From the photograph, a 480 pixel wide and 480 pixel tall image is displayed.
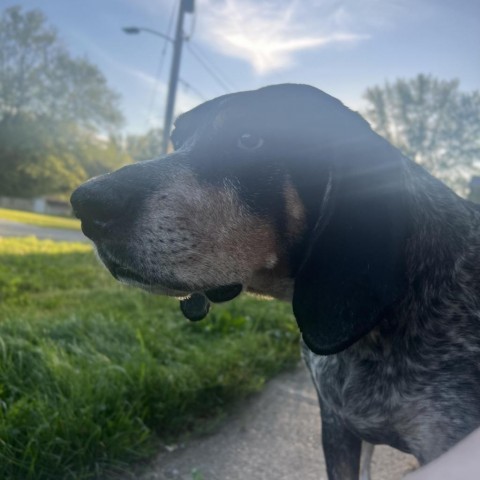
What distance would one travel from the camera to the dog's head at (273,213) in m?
1.99

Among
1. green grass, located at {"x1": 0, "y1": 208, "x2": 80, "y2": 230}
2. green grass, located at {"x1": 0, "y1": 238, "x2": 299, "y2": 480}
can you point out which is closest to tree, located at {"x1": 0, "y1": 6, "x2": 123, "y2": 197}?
green grass, located at {"x1": 0, "y1": 208, "x2": 80, "y2": 230}

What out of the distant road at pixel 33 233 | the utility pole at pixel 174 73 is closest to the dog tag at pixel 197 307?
the utility pole at pixel 174 73

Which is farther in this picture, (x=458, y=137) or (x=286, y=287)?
(x=458, y=137)

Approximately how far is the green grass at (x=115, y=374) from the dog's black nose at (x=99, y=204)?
4.05 feet

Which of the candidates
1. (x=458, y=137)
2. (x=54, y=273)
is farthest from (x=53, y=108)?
(x=54, y=273)

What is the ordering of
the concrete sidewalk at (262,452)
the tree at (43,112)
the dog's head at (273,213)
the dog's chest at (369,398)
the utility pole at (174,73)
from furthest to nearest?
the tree at (43,112), the utility pole at (174,73), the concrete sidewalk at (262,452), the dog's chest at (369,398), the dog's head at (273,213)

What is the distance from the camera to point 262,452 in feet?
10.1

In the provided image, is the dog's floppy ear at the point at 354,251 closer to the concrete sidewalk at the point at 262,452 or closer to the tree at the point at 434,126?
the concrete sidewalk at the point at 262,452

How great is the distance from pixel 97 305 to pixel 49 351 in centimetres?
211

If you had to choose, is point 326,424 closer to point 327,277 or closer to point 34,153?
point 327,277

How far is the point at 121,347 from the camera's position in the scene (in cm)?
374

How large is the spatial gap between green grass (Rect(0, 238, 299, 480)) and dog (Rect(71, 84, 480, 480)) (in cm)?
106

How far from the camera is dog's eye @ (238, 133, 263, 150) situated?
2266 mm

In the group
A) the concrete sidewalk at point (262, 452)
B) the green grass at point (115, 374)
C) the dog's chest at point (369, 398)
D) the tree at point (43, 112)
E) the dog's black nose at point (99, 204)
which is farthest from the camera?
the tree at point (43, 112)
